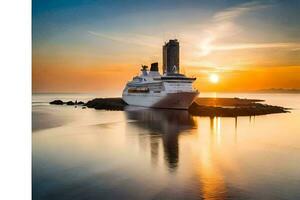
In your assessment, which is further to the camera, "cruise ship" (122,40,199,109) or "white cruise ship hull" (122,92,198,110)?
"white cruise ship hull" (122,92,198,110)

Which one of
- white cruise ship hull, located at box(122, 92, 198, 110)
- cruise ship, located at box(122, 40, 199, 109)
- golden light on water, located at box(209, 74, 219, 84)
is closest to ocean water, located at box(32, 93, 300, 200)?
golden light on water, located at box(209, 74, 219, 84)

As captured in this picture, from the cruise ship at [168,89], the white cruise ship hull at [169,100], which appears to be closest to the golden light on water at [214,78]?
the cruise ship at [168,89]

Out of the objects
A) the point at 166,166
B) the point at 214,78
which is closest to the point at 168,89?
the point at 214,78

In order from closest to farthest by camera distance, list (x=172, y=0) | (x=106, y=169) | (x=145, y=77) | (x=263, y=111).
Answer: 1. (x=106, y=169)
2. (x=172, y=0)
3. (x=263, y=111)
4. (x=145, y=77)

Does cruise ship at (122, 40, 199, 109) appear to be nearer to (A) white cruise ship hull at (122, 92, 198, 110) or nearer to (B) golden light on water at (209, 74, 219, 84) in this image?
(A) white cruise ship hull at (122, 92, 198, 110)

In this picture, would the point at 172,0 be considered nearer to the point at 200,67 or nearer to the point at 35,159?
the point at 200,67

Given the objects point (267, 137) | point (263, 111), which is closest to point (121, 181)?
point (267, 137)

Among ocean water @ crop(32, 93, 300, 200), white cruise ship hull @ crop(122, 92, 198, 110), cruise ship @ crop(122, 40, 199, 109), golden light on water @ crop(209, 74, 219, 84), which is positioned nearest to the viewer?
ocean water @ crop(32, 93, 300, 200)

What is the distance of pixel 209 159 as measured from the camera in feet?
17.3

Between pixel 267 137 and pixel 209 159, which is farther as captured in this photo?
pixel 267 137

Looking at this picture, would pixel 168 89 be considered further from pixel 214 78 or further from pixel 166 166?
pixel 166 166

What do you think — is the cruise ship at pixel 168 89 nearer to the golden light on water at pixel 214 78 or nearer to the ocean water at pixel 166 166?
the golden light on water at pixel 214 78

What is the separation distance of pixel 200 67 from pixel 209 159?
2.53 m
